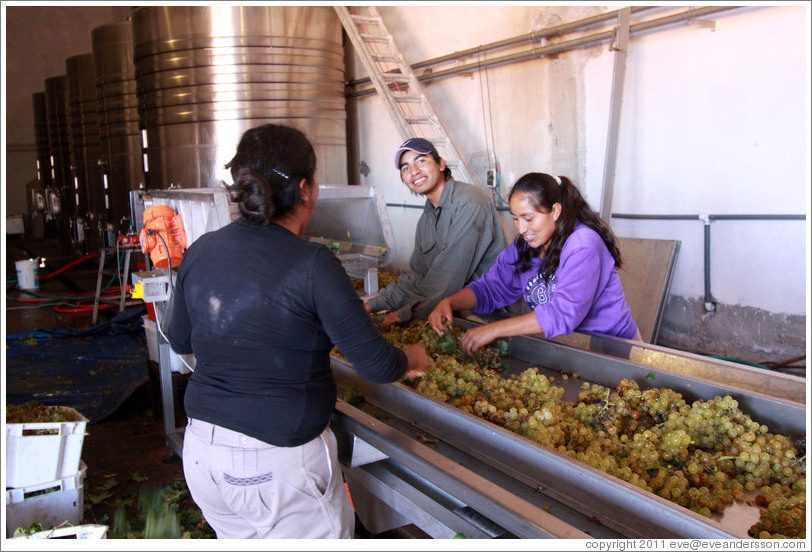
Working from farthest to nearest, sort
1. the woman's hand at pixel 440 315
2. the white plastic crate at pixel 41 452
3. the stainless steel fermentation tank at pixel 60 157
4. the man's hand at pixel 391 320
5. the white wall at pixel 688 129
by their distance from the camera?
the stainless steel fermentation tank at pixel 60 157
the white wall at pixel 688 129
the man's hand at pixel 391 320
the woman's hand at pixel 440 315
the white plastic crate at pixel 41 452

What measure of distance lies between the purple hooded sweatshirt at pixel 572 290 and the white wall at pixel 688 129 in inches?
74.4

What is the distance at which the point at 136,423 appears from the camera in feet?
13.8

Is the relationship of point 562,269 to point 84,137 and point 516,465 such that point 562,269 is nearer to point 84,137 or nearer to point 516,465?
point 516,465

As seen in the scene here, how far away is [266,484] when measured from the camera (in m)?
1.61

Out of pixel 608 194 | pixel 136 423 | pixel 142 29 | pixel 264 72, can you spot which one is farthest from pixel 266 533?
pixel 142 29

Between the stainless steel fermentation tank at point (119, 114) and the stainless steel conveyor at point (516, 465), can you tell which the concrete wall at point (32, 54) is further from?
the stainless steel conveyor at point (516, 465)

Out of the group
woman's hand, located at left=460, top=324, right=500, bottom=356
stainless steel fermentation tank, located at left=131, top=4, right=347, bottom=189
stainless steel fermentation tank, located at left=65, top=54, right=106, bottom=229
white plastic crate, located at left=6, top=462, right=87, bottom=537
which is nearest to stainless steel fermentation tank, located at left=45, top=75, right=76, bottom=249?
stainless steel fermentation tank, located at left=65, top=54, right=106, bottom=229

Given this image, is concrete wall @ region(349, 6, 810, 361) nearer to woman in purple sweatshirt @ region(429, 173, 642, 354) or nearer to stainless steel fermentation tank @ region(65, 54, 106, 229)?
woman in purple sweatshirt @ region(429, 173, 642, 354)

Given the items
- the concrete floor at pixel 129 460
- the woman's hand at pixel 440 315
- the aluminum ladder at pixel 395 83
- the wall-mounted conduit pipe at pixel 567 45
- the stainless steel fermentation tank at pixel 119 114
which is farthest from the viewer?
the stainless steel fermentation tank at pixel 119 114

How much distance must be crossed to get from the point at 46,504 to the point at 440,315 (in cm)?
180

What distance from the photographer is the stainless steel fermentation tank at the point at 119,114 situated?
8.16 m

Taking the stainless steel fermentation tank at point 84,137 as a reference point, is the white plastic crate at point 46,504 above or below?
below

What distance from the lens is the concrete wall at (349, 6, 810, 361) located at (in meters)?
4.11

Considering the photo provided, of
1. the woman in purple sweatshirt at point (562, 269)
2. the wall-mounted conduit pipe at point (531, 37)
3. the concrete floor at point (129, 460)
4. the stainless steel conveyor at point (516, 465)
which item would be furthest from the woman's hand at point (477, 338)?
the wall-mounted conduit pipe at point (531, 37)
